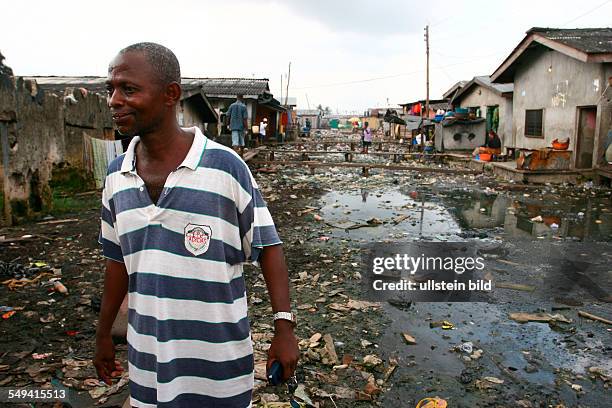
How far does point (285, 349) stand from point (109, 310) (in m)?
0.74

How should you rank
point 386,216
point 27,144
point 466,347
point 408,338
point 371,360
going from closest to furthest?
point 371,360 → point 466,347 → point 408,338 → point 27,144 → point 386,216

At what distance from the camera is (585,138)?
13672 mm

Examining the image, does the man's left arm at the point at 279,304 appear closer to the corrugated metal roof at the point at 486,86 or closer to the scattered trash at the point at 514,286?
the scattered trash at the point at 514,286

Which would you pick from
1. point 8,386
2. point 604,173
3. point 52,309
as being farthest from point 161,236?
point 604,173

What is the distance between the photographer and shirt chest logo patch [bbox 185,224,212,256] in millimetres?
Result: 1522

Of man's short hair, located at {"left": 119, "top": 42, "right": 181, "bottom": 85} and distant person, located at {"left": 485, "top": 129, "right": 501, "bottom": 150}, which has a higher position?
man's short hair, located at {"left": 119, "top": 42, "right": 181, "bottom": 85}

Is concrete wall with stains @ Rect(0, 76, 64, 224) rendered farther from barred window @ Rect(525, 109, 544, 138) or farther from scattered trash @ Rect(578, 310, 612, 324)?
barred window @ Rect(525, 109, 544, 138)

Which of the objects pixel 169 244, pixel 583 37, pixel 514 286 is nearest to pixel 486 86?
pixel 583 37

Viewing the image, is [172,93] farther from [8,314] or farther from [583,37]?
[583,37]

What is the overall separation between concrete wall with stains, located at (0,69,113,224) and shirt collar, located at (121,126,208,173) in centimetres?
650

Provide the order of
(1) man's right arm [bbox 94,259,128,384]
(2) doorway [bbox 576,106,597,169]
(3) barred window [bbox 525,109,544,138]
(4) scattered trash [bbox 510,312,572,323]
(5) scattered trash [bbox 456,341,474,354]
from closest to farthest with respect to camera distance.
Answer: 1. (1) man's right arm [bbox 94,259,128,384]
2. (5) scattered trash [bbox 456,341,474,354]
3. (4) scattered trash [bbox 510,312,572,323]
4. (2) doorway [bbox 576,106,597,169]
5. (3) barred window [bbox 525,109,544,138]

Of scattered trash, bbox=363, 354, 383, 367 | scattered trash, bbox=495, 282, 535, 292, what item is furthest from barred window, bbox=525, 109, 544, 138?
scattered trash, bbox=363, 354, 383, 367

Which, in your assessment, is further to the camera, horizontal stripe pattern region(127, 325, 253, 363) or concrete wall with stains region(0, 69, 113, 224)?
concrete wall with stains region(0, 69, 113, 224)

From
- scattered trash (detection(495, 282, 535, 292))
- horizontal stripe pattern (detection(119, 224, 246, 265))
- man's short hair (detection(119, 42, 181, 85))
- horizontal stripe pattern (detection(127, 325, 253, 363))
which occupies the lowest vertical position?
scattered trash (detection(495, 282, 535, 292))
